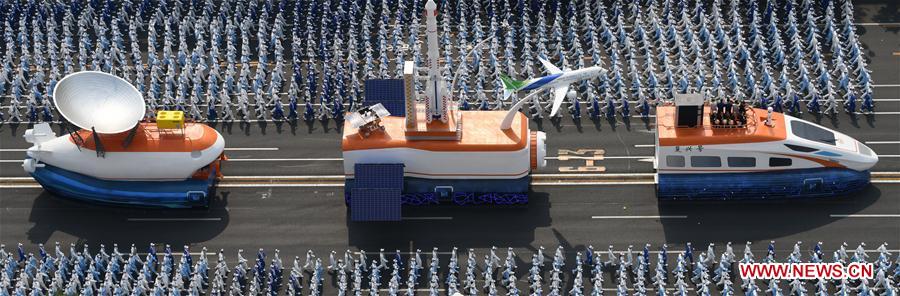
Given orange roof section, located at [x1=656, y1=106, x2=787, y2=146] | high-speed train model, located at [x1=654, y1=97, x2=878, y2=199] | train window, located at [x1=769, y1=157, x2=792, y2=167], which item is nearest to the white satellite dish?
orange roof section, located at [x1=656, y1=106, x2=787, y2=146]

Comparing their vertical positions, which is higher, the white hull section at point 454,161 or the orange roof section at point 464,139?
→ the orange roof section at point 464,139

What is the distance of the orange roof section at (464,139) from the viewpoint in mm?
81125

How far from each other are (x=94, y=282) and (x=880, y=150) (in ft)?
146

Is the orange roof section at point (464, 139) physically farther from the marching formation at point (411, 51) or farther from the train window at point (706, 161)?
the train window at point (706, 161)

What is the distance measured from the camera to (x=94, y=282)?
76.1 metres

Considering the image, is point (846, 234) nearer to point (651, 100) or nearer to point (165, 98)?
point (651, 100)

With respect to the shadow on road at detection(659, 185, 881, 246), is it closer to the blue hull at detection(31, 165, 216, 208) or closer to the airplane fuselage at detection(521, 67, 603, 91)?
the airplane fuselage at detection(521, 67, 603, 91)

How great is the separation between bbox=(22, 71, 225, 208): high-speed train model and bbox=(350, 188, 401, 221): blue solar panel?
9.05 m

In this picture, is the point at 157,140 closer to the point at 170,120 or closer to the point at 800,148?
the point at 170,120

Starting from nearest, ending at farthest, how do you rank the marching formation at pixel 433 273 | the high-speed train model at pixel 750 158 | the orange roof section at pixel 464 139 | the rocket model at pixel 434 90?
the marching formation at pixel 433 273, the rocket model at pixel 434 90, the orange roof section at pixel 464 139, the high-speed train model at pixel 750 158

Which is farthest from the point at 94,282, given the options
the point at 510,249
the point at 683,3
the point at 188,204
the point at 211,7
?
the point at 683,3

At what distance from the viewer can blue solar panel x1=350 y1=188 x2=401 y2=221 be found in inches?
3132

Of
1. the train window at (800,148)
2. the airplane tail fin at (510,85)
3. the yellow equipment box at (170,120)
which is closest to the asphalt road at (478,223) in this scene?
the train window at (800,148)

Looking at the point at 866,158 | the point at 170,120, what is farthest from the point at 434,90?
the point at 866,158
